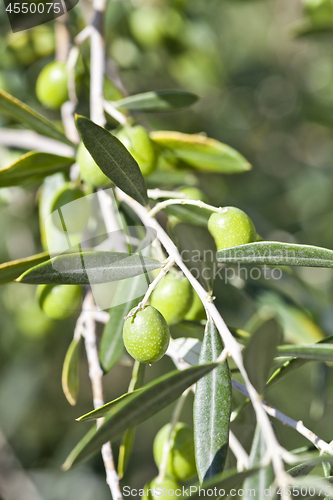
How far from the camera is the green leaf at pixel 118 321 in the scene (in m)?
1.00

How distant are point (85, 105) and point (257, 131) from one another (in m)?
1.83

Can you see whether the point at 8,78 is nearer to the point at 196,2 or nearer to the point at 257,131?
the point at 196,2

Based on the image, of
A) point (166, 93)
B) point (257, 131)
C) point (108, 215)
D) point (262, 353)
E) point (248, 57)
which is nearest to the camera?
point (262, 353)

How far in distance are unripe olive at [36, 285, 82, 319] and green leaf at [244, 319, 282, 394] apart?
1.81 ft

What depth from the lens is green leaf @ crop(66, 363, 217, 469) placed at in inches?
24.6

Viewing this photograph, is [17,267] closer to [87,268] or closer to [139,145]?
[87,268]

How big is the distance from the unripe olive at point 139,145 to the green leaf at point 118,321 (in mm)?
314

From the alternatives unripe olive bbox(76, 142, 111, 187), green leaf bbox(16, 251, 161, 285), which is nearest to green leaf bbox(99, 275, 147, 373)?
green leaf bbox(16, 251, 161, 285)

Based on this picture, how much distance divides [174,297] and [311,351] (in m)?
0.33

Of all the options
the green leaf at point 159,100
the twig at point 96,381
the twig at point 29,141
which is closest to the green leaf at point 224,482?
the twig at point 96,381

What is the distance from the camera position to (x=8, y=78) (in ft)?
5.83

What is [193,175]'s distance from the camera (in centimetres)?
201

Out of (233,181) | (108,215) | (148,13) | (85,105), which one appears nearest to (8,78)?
(85,105)

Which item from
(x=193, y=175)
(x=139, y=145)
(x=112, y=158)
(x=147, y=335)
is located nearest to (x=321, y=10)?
(x=193, y=175)
